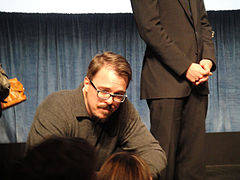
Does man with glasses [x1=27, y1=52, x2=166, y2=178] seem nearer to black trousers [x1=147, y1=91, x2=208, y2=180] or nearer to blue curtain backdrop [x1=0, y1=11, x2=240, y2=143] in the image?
black trousers [x1=147, y1=91, x2=208, y2=180]

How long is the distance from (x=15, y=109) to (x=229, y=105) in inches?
102

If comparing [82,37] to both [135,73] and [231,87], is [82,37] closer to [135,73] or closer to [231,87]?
[135,73]

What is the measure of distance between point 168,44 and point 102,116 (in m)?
0.57

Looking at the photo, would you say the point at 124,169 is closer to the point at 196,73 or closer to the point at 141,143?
the point at 141,143

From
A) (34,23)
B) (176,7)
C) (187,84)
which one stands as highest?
(34,23)

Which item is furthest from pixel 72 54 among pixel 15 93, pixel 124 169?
pixel 124 169

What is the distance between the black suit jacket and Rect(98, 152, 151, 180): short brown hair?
1.82 ft

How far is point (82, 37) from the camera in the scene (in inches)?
147

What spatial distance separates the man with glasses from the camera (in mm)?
1312

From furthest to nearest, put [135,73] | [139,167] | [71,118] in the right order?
[135,73] < [71,118] < [139,167]

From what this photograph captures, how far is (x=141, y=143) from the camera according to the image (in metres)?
1.49

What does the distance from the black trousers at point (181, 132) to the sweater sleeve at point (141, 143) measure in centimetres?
15

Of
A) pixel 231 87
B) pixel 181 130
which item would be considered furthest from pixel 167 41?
pixel 231 87

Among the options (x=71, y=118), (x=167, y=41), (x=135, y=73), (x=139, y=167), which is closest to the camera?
(x=139, y=167)
